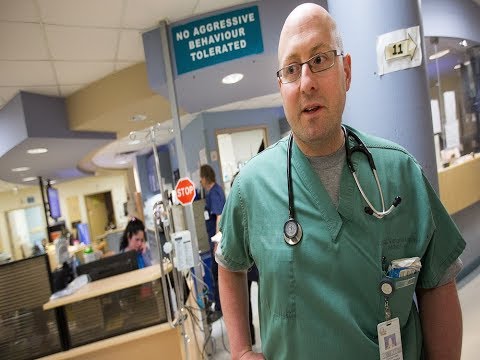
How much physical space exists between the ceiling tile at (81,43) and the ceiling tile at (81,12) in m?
0.10

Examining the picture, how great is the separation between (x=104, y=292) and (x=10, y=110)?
267cm

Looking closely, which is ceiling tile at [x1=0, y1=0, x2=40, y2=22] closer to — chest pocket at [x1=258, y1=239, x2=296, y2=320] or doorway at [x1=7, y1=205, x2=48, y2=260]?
chest pocket at [x1=258, y1=239, x2=296, y2=320]

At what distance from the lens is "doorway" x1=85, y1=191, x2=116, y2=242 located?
12.9 metres

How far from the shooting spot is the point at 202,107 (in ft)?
12.5

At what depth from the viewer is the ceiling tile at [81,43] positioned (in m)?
2.38

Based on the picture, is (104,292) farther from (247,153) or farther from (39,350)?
(247,153)

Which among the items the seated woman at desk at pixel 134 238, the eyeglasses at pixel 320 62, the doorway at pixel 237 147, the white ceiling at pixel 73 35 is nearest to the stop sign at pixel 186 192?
the white ceiling at pixel 73 35

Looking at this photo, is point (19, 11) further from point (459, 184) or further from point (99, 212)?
point (99, 212)

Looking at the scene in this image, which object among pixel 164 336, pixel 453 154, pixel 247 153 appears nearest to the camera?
pixel 164 336

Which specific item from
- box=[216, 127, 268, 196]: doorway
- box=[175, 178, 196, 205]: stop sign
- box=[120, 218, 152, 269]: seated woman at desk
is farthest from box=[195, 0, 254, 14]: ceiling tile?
box=[216, 127, 268, 196]: doorway

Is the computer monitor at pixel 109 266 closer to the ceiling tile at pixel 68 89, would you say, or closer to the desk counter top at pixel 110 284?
the desk counter top at pixel 110 284

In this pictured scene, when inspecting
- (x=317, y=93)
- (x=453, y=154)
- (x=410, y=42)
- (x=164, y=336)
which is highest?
(x=410, y=42)

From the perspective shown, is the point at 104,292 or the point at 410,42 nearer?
the point at 410,42

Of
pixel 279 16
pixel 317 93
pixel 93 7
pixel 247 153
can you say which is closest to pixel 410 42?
pixel 317 93
